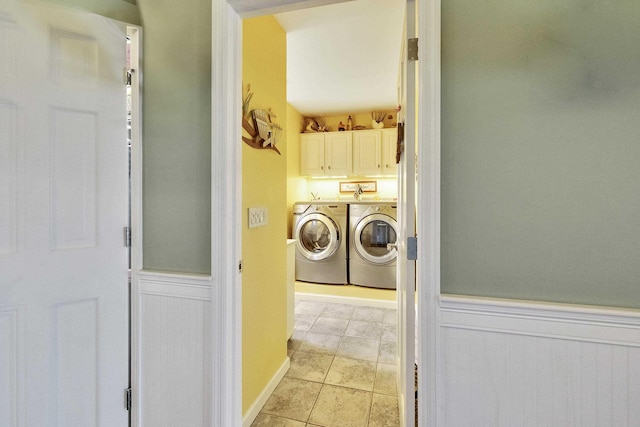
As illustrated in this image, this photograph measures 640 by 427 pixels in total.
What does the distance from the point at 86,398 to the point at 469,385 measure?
5.09 feet

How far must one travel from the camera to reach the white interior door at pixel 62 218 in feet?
3.29

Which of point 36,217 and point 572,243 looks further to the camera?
point 36,217

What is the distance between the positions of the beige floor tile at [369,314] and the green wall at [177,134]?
7.73 ft

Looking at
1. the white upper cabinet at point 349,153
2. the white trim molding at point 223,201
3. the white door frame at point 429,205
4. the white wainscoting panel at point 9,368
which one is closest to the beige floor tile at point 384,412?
the white door frame at point 429,205

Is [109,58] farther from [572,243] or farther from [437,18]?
[572,243]

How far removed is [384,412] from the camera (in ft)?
5.59

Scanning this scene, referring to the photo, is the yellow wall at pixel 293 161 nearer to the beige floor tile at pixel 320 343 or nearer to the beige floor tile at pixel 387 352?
the beige floor tile at pixel 320 343

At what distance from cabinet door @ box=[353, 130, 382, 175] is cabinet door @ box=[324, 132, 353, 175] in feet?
0.24

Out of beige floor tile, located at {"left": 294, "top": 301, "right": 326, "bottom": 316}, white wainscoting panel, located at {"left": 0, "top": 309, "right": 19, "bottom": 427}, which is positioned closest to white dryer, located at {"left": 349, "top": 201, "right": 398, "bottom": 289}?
beige floor tile, located at {"left": 294, "top": 301, "right": 326, "bottom": 316}

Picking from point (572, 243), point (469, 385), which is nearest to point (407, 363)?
point (469, 385)

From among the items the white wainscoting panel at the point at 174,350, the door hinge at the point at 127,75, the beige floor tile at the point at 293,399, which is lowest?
the beige floor tile at the point at 293,399

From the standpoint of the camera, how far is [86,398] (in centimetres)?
119

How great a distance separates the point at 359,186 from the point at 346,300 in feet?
5.58

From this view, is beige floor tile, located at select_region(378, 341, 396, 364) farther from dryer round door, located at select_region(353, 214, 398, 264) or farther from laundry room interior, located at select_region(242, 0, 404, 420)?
dryer round door, located at select_region(353, 214, 398, 264)
